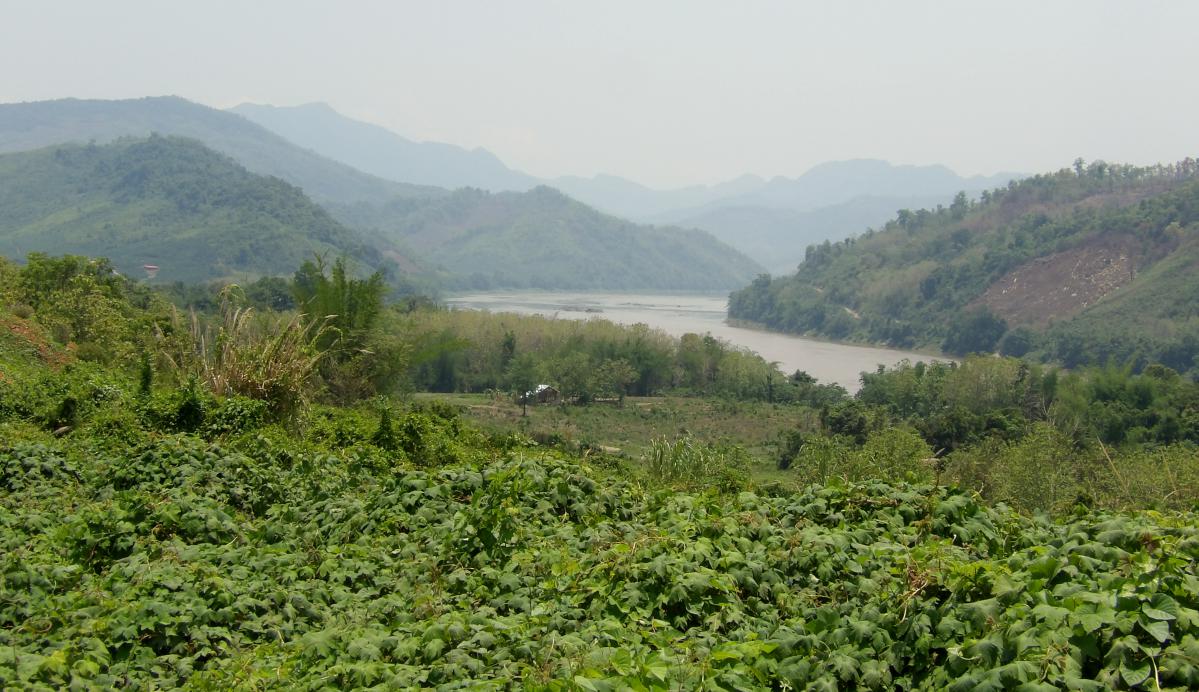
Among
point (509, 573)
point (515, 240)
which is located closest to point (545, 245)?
point (515, 240)

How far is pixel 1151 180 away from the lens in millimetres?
76500

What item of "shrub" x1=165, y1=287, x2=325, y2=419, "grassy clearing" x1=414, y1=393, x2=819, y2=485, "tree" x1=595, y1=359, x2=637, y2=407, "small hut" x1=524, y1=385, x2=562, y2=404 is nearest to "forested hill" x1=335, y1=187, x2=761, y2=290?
"tree" x1=595, y1=359, x2=637, y2=407

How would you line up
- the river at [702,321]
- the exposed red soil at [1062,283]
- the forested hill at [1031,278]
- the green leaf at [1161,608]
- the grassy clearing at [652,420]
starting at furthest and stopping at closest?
1. the exposed red soil at [1062,283]
2. the river at [702,321]
3. the forested hill at [1031,278]
4. the grassy clearing at [652,420]
5. the green leaf at [1161,608]

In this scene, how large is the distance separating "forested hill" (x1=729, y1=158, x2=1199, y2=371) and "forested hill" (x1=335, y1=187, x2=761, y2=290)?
48120mm

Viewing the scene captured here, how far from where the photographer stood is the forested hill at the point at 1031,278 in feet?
170

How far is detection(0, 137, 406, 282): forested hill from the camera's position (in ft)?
264

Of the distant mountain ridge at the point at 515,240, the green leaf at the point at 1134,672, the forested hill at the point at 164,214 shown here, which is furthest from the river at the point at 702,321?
the green leaf at the point at 1134,672

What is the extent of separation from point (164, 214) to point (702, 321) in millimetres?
56508

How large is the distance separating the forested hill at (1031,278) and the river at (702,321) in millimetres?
3620

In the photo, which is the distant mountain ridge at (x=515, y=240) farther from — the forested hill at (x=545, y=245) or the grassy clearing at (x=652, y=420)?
the grassy clearing at (x=652, y=420)

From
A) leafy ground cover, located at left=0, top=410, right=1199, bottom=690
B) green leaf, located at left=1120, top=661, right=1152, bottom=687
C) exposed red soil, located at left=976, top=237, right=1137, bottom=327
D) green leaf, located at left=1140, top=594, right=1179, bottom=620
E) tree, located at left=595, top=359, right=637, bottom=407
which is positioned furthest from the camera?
exposed red soil, located at left=976, top=237, right=1137, bottom=327

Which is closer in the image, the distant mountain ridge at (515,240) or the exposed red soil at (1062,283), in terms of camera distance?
the exposed red soil at (1062,283)

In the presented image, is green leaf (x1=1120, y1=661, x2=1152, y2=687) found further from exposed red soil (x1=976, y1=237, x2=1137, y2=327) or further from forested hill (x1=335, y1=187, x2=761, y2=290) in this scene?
forested hill (x1=335, y1=187, x2=761, y2=290)

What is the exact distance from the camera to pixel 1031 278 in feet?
210
